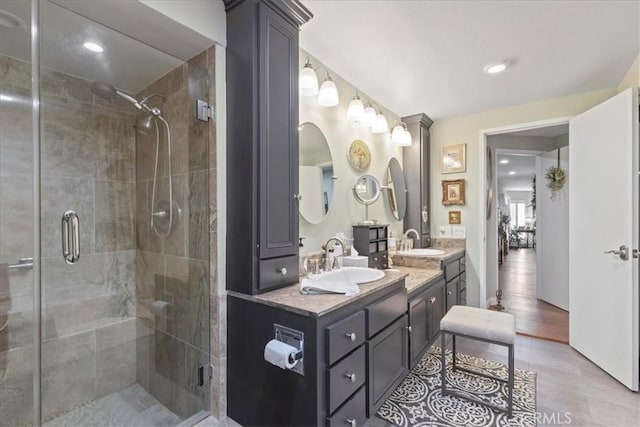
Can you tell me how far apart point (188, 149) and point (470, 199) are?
3.04 m

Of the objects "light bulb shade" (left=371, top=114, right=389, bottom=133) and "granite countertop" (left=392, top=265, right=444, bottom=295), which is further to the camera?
"light bulb shade" (left=371, top=114, right=389, bottom=133)

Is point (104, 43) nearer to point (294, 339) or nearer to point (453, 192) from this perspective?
point (294, 339)

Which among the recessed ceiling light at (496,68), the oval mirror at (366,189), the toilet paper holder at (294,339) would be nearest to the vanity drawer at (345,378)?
the toilet paper holder at (294,339)

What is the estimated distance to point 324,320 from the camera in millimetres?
1259

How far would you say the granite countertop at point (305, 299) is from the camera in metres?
1.26

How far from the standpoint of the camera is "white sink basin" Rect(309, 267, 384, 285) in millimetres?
1857

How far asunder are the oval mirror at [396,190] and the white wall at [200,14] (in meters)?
2.12

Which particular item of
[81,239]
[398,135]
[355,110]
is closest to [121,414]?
[81,239]

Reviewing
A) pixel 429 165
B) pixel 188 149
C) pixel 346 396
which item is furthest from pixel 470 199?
pixel 188 149

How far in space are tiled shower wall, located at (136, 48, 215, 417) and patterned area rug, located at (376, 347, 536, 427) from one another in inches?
47.0

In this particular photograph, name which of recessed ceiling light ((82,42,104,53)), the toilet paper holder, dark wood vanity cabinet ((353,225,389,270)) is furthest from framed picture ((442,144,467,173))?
recessed ceiling light ((82,42,104,53))

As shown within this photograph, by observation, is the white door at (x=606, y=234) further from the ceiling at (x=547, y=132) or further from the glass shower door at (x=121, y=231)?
the glass shower door at (x=121, y=231)

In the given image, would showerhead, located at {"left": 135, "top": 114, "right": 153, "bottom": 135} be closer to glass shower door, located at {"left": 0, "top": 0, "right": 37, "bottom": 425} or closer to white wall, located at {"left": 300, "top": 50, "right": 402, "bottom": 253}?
glass shower door, located at {"left": 0, "top": 0, "right": 37, "bottom": 425}

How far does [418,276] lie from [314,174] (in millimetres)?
1189
